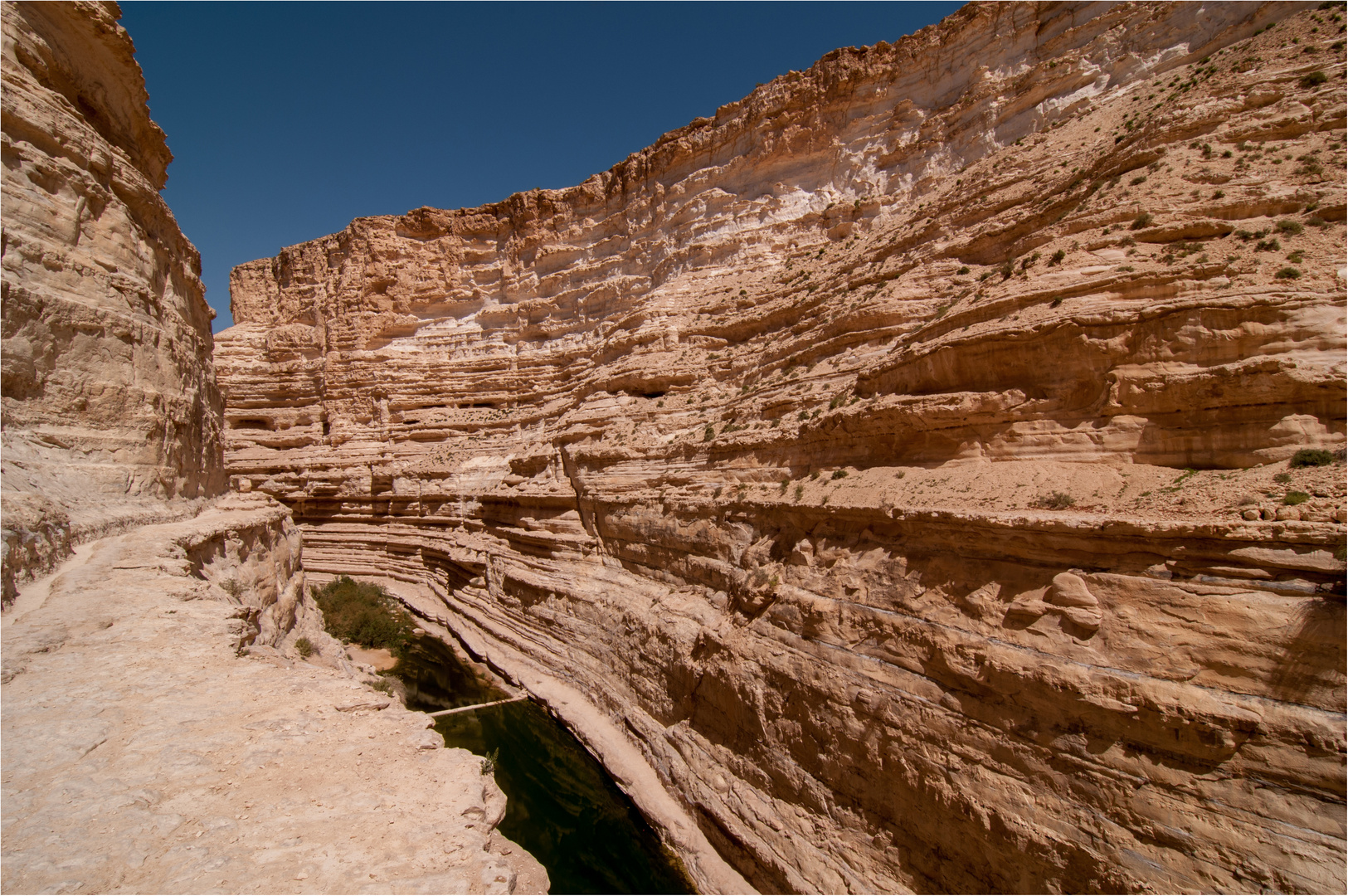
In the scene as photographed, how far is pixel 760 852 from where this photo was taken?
9.03m

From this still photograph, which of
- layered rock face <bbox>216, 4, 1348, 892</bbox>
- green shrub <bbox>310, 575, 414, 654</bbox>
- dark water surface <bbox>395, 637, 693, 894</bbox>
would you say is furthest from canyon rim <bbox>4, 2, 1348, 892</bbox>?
green shrub <bbox>310, 575, 414, 654</bbox>

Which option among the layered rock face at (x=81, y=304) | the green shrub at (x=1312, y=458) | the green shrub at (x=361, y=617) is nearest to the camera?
the green shrub at (x=1312, y=458)

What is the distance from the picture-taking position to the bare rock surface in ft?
11.7

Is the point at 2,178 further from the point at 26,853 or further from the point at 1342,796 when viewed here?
the point at 1342,796

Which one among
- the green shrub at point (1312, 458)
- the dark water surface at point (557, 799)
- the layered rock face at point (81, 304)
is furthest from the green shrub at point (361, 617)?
the green shrub at point (1312, 458)

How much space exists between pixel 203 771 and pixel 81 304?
993 centimetres

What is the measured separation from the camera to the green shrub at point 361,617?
61.7 feet

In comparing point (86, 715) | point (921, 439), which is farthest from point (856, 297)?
point (86, 715)

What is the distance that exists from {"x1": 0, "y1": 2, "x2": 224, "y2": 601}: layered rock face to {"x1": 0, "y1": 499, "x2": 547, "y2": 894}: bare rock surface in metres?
1.75

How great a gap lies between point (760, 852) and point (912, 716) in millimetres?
3404

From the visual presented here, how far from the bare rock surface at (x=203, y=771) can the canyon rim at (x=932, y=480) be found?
182 millimetres

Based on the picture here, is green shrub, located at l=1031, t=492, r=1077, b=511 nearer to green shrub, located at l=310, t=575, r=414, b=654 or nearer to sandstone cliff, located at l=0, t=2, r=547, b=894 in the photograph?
sandstone cliff, located at l=0, t=2, r=547, b=894

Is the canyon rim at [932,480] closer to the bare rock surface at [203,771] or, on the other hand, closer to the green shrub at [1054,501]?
the green shrub at [1054,501]

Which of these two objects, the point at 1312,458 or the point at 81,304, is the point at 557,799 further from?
the point at 1312,458
